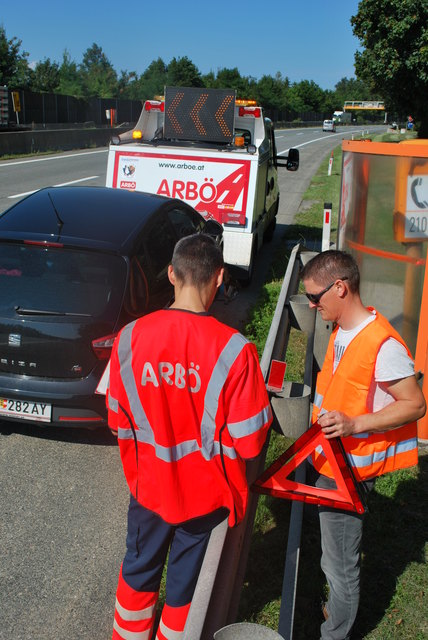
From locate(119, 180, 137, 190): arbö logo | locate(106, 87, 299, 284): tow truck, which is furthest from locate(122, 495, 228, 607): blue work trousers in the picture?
locate(119, 180, 137, 190): arbö logo

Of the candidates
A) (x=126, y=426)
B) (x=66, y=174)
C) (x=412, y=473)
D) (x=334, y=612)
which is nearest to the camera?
(x=126, y=426)

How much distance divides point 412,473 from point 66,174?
→ 1913 cm

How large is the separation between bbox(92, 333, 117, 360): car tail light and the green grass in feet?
4.71

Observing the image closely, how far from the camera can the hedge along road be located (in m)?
3.40

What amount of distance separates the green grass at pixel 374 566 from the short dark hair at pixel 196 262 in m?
1.85

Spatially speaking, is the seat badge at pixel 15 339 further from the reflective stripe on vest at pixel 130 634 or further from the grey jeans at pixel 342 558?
the grey jeans at pixel 342 558

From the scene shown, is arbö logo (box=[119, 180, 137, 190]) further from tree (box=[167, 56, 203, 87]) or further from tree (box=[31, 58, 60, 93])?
tree (box=[167, 56, 203, 87])

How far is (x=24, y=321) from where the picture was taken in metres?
4.76

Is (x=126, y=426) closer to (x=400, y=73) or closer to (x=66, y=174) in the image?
(x=66, y=174)

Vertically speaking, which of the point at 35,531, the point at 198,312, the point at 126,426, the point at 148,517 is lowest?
the point at 35,531

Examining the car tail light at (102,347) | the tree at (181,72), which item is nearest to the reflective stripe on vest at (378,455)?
the car tail light at (102,347)

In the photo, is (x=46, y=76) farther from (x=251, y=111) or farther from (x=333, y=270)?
(x=333, y=270)

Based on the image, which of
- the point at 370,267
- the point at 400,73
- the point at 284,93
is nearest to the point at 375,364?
the point at 370,267

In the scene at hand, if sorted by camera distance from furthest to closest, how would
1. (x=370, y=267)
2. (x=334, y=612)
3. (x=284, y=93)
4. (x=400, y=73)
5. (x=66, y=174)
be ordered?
(x=284, y=93) < (x=400, y=73) < (x=66, y=174) < (x=370, y=267) < (x=334, y=612)
